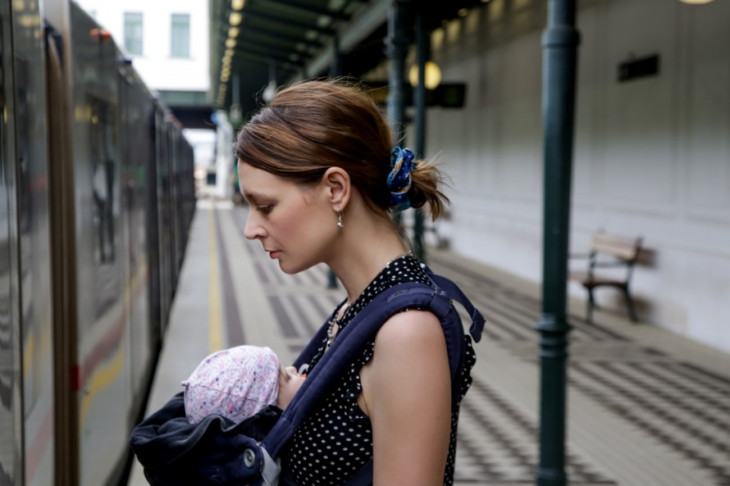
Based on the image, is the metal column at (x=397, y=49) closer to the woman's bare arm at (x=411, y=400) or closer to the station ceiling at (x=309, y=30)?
the station ceiling at (x=309, y=30)

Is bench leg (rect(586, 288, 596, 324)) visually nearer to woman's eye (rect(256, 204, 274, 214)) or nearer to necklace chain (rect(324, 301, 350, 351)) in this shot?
necklace chain (rect(324, 301, 350, 351))

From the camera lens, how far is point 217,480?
177cm

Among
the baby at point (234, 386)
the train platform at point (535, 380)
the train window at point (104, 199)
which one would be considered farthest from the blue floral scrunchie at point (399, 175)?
the train platform at point (535, 380)

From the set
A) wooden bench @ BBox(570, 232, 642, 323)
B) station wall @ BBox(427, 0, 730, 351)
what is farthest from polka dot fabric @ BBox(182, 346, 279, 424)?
wooden bench @ BBox(570, 232, 642, 323)

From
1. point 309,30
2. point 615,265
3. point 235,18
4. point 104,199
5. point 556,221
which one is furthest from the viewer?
point 309,30

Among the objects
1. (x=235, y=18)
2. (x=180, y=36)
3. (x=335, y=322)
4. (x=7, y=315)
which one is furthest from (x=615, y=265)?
(x=180, y=36)

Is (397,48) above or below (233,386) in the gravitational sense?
above

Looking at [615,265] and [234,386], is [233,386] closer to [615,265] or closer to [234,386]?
[234,386]

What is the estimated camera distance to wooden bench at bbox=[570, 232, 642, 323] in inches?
447

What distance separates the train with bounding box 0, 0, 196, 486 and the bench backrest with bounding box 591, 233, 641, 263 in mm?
6346

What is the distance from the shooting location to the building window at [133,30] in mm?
70500

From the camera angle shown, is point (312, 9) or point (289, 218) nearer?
point (289, 218)

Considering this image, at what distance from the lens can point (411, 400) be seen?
1617mm

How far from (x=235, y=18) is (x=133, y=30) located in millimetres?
54136
